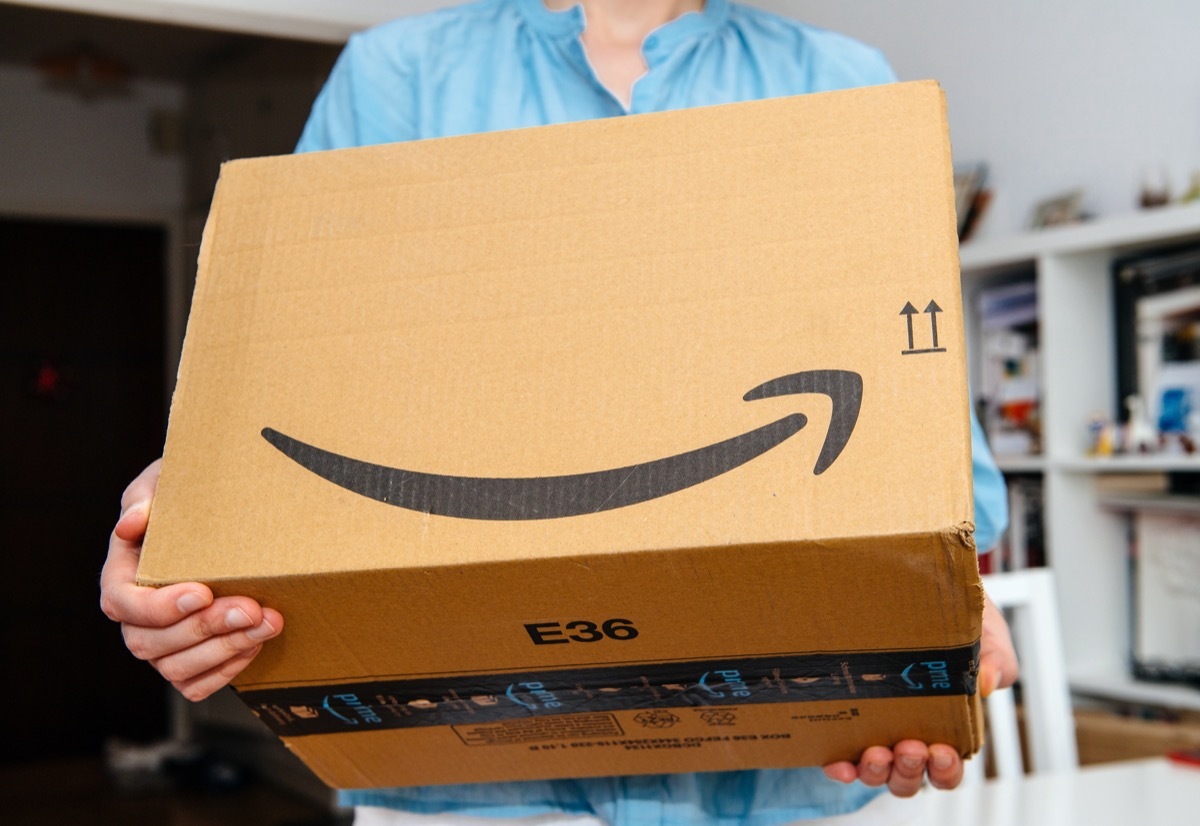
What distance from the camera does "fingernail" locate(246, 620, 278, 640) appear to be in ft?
1.90

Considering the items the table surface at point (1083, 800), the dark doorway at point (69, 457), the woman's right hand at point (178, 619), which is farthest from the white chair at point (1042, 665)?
the dark doorway at point (69, 457)

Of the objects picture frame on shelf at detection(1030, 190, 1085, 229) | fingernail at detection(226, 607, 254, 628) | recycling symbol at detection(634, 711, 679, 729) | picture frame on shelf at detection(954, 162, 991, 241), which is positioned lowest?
recycling symbol at detection(634, 711, 679, 729)

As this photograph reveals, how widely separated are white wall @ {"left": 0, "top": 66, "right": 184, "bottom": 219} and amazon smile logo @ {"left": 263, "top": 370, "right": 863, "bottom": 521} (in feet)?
15.4

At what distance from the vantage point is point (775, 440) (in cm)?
55

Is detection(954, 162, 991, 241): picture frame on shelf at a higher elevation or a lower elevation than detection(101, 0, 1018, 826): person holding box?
higher

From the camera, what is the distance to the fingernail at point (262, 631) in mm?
578

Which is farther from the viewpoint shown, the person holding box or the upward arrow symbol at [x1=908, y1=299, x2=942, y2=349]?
the person holding box

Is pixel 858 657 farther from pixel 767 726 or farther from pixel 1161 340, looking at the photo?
pixel 1161 340

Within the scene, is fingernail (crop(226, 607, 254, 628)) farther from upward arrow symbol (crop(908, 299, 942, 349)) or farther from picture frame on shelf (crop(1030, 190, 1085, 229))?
picture frame on shelf (crop(1030, 190, 1085, 229))

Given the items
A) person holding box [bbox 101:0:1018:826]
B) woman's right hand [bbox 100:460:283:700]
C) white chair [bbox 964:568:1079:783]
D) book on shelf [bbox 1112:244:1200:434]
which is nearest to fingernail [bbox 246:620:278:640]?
woman's right hand [bbox 100:460:283:700]

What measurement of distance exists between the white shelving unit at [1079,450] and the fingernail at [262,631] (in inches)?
69.4

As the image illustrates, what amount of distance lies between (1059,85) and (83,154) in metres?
3.96

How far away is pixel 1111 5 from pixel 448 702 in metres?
2.12

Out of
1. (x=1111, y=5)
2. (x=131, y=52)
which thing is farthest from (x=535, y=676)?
(x=131, y=52)
